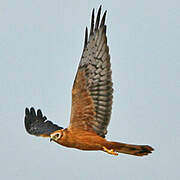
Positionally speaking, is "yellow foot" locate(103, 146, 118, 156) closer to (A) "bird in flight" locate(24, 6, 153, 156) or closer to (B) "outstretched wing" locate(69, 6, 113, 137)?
(A) "bird in flight" locate(24, 6, 153, 156)

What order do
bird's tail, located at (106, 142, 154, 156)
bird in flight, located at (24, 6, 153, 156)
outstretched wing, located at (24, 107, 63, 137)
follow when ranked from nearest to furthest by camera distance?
bird's tail, located at (106, 142, 154, 156)
bird in flight, located at (24, 6, 153, 156)
outstretched wing, located at (24, 107, 63, 137)

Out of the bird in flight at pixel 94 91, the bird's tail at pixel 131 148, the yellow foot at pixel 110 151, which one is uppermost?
the bird in flight at pixel 94 91

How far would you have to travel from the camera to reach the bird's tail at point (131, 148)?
38.3 feet

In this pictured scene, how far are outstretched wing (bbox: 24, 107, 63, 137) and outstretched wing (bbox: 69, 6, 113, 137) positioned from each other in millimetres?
3660

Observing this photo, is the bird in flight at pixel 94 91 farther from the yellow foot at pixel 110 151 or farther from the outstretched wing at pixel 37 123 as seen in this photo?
the outstretched wing at pixel 37 123

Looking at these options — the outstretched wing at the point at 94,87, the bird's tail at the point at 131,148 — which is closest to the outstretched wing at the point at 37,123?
the outstretched wing at the point at 94,87

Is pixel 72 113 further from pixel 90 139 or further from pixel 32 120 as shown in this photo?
pixel 32 120

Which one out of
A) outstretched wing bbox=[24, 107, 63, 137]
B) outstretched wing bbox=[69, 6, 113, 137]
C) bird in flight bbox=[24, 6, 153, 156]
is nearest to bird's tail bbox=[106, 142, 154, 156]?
bird in flight bbox=[24, 6, 153, 156]

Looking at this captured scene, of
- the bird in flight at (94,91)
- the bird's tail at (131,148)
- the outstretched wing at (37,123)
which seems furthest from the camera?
the outstretched wing at (37,123)

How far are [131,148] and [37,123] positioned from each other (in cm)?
572

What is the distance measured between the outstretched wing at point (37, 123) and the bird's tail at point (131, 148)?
14.2 feet

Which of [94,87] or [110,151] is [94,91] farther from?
[110,151]

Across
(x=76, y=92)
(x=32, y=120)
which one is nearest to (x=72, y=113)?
(x=76, y=92)

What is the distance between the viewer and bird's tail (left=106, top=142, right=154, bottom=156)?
38.3 ft
